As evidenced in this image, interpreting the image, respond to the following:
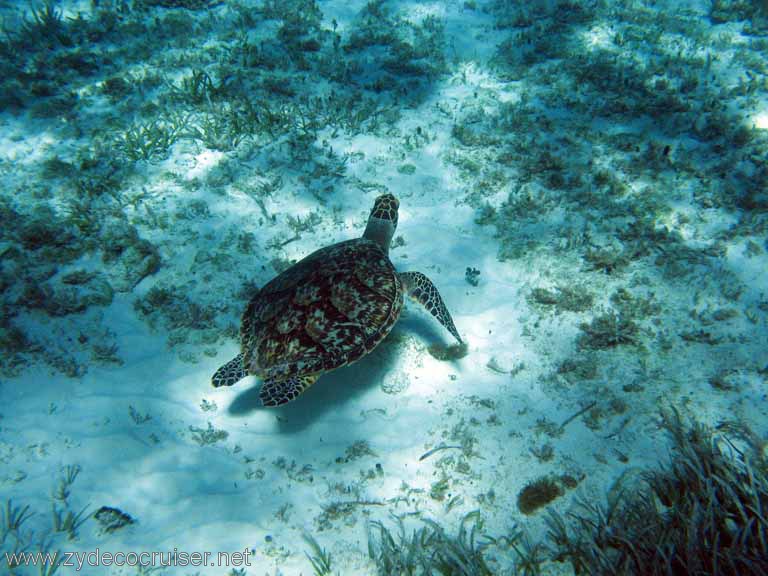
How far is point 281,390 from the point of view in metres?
3.32

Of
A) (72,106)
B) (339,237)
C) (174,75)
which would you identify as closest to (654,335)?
(339,237)

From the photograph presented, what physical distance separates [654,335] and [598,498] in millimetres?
1903

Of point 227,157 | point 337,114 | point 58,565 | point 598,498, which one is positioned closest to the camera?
point 58,565

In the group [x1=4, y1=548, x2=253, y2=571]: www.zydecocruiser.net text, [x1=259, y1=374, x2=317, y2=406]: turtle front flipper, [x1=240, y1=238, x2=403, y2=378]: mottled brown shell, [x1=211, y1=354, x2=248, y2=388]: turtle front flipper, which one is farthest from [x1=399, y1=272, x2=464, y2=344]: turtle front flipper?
[x1=4, y1=548, x2=253, y2=571]: www.zydecocruiser.net text

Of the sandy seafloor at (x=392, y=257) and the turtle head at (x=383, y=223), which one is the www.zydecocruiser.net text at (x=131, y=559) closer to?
the sandy seafloor at (x=392, y=257)

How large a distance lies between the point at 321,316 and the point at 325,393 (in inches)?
38.6

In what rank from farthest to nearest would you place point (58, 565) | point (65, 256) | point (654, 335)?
1. point (65, 256)
2. point (654, 335)
3. point (58, 565)

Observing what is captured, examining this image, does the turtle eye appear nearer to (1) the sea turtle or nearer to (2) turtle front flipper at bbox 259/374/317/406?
(1) the sea turtle

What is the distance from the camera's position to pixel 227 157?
5992 mm

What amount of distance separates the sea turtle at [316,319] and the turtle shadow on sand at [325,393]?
0.54 m

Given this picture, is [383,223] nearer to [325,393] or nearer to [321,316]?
[321,316]

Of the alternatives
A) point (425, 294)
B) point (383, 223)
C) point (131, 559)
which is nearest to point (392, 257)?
point (383, 223)

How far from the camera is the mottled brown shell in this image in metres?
3.37

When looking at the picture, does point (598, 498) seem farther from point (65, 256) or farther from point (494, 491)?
point (65, 256)
